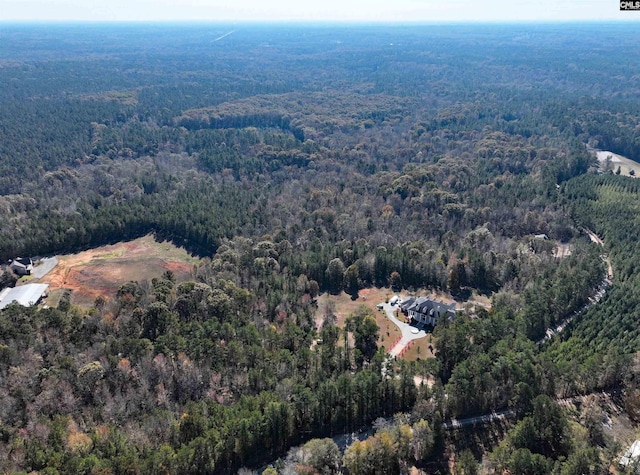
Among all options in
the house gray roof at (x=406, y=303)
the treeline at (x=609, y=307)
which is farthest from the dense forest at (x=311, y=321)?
the house gray roof at (x=406, y=303)

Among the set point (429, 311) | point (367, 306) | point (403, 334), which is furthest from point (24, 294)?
point (429, 311)

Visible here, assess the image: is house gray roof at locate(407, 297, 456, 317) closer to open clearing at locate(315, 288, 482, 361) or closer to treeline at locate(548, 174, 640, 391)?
open clearing at locate(315, 288, 482, 361)

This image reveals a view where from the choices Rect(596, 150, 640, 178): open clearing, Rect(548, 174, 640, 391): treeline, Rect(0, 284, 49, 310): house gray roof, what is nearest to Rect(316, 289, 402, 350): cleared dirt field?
Rect(548, 174, 640, 391): treeline

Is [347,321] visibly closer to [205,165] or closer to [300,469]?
[300,469]

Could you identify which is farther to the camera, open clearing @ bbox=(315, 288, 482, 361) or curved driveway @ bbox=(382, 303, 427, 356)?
open clearing @ bbox=(315, 288, 482, 361)

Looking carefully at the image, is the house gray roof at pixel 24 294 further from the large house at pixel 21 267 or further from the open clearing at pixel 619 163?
the open clearing at pixel 619 163

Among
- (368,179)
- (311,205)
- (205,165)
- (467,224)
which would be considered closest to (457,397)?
(467,224)

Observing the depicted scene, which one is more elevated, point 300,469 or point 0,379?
point 0,379
